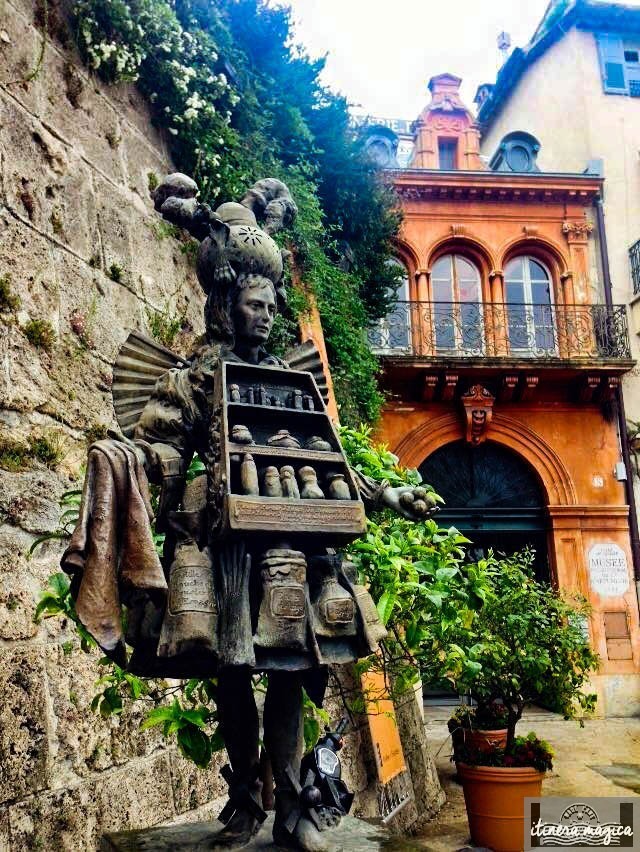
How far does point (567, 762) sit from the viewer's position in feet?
26.2

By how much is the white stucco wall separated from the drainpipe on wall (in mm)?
138

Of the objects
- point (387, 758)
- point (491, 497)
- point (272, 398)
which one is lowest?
point (387, 758)

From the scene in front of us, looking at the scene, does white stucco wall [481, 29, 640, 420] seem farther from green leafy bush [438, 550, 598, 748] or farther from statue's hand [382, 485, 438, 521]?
statue's hand [382, 485, 438, 521]

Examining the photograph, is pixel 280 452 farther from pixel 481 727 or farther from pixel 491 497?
pixel 491 497

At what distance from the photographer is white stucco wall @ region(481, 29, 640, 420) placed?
544 inches

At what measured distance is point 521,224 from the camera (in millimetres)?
13930

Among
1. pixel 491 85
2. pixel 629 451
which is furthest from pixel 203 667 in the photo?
pixel 491 85

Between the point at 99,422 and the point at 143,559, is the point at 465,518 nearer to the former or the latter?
the point at 99,422

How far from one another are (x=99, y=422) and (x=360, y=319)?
5.44 meters

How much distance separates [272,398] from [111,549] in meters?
0.74

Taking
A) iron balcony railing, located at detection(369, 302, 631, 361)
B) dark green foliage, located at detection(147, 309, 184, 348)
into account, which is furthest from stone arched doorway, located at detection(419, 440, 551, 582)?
dark green foliage, located at detection(147, 309, 184, 348)

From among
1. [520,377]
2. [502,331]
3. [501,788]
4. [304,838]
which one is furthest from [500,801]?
[502,331]

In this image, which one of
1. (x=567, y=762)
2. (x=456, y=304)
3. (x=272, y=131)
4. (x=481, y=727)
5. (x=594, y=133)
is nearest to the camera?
(x=481, y=727)

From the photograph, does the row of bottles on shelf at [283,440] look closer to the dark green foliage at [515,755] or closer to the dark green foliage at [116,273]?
the dark green foliage at [116,273]
